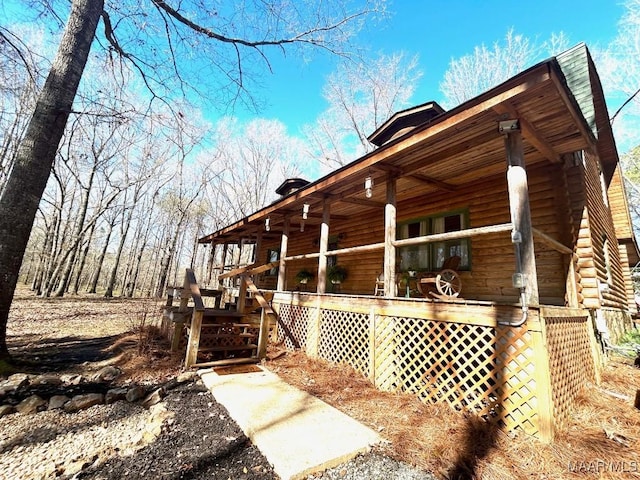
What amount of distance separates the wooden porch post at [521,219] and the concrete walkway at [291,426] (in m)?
2.28

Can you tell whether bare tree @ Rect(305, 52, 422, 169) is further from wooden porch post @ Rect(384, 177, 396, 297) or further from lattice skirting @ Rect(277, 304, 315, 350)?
lattice skirting @ Rect(277, 304, 315, 350)

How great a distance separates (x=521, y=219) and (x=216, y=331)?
564 cm

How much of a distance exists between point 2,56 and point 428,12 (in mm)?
12042

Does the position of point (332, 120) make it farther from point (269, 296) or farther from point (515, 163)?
point (515, 163)

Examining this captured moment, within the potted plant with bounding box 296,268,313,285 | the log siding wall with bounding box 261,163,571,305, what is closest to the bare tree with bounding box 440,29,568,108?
the log siding wall with bounding box 261,163,571,305

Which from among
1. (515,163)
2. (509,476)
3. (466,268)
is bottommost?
(509,476)

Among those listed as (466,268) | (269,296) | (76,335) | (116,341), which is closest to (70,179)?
(76,335)

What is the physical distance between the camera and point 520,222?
130 inches

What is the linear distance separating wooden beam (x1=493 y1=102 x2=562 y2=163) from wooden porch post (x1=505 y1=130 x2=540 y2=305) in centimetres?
24

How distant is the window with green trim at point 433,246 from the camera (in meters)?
6.39

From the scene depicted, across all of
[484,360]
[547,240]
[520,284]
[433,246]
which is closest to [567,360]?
[484,360]

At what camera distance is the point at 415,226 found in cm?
746

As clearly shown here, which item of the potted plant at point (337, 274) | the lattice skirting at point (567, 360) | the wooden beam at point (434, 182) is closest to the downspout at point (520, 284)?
the lattice skirting at point (567, 360)

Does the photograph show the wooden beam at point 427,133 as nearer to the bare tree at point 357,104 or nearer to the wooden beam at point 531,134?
the wooden beam at point 531,134
